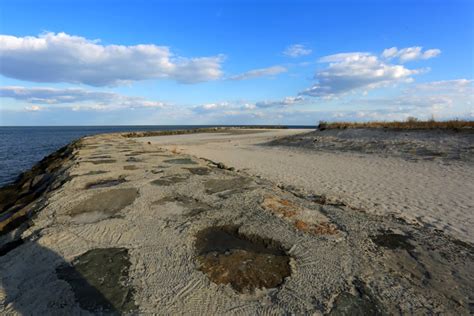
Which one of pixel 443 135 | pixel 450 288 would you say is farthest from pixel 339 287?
pixel 443 135

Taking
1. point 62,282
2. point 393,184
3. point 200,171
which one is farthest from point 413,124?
point 62,282

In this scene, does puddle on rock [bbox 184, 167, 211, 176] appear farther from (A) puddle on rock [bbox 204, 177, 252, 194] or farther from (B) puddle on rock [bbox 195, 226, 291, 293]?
(B) puddle on rock [bbox 195, 226, 291, 293]

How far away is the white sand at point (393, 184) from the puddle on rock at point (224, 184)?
2.28 meters

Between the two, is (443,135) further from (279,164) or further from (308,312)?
(308,312)

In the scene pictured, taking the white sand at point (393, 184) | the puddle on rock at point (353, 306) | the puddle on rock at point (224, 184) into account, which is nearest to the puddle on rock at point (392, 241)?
the puddle on rock at point (353, 306)

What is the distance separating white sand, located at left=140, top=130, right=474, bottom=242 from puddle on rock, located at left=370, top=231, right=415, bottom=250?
5.02 feet

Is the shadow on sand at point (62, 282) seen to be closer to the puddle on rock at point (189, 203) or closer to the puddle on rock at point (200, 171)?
the puddle on rock at point (189, 203)

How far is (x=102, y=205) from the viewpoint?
5.40 metres

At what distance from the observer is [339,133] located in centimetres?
2241

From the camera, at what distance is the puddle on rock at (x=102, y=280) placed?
8.84 ft

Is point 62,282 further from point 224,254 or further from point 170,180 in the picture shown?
point 170,180

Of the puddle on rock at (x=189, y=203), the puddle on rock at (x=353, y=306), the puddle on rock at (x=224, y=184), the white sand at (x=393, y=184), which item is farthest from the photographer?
the puddle on rock at (x=224, y=184)

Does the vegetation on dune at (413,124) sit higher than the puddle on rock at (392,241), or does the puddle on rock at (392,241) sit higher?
the vegetation on dune at (413,124)

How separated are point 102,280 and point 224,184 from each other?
4192 millimetres
